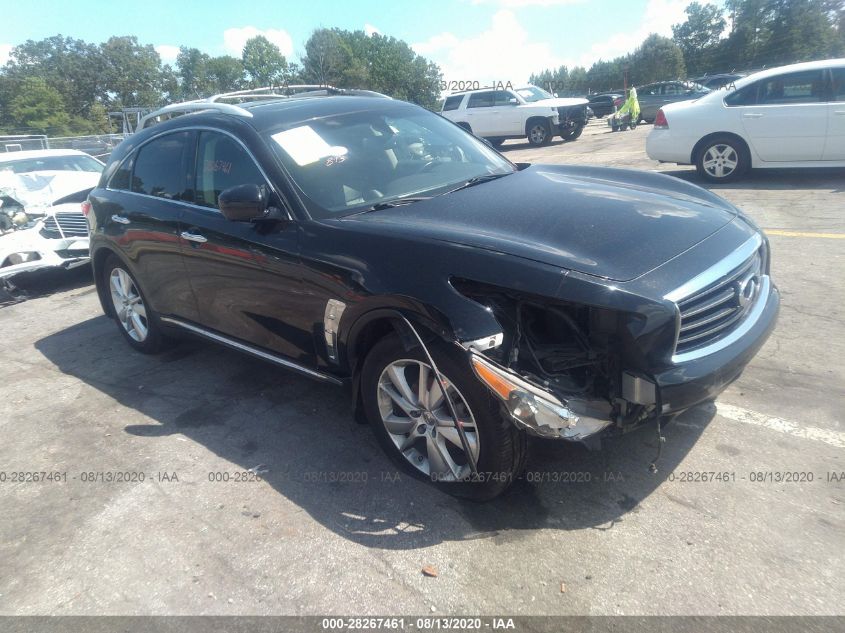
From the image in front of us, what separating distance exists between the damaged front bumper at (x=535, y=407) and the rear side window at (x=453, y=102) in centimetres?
1946

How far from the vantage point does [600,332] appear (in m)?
2.67

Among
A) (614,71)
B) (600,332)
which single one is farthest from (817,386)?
(614,71)

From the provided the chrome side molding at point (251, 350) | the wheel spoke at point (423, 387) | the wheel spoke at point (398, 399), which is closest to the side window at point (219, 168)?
the chrome side molding at point (251, 350)

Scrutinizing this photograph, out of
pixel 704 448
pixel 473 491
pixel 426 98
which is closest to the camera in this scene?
pixel 473 491

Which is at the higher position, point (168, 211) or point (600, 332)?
point (168, 211)

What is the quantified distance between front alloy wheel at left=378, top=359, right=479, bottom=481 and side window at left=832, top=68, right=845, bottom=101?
28.4ft

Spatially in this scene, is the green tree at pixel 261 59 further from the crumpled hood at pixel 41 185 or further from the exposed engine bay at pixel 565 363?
the exposed engine bay at pixel 565 363

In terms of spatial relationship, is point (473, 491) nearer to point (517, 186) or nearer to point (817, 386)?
point (517, 186)

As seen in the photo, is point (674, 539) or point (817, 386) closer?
point (674, 539)

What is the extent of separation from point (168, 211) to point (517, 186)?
2349mm

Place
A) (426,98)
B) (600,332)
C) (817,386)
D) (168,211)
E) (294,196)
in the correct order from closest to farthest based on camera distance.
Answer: (600,332)
(294,196)
(817,386)
(168,211)
(426,98)

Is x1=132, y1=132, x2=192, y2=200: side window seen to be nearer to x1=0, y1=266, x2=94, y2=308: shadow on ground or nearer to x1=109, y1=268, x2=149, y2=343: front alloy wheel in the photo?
x1=109, y1=268, x2=149, y2=343: front alloy wheel

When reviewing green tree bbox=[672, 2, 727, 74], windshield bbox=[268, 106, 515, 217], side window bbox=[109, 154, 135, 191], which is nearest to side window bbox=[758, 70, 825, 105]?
windshield bbox=[268, 106, 515, 217]

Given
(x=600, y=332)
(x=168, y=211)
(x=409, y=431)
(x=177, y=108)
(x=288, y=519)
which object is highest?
(x=177, y=108)
